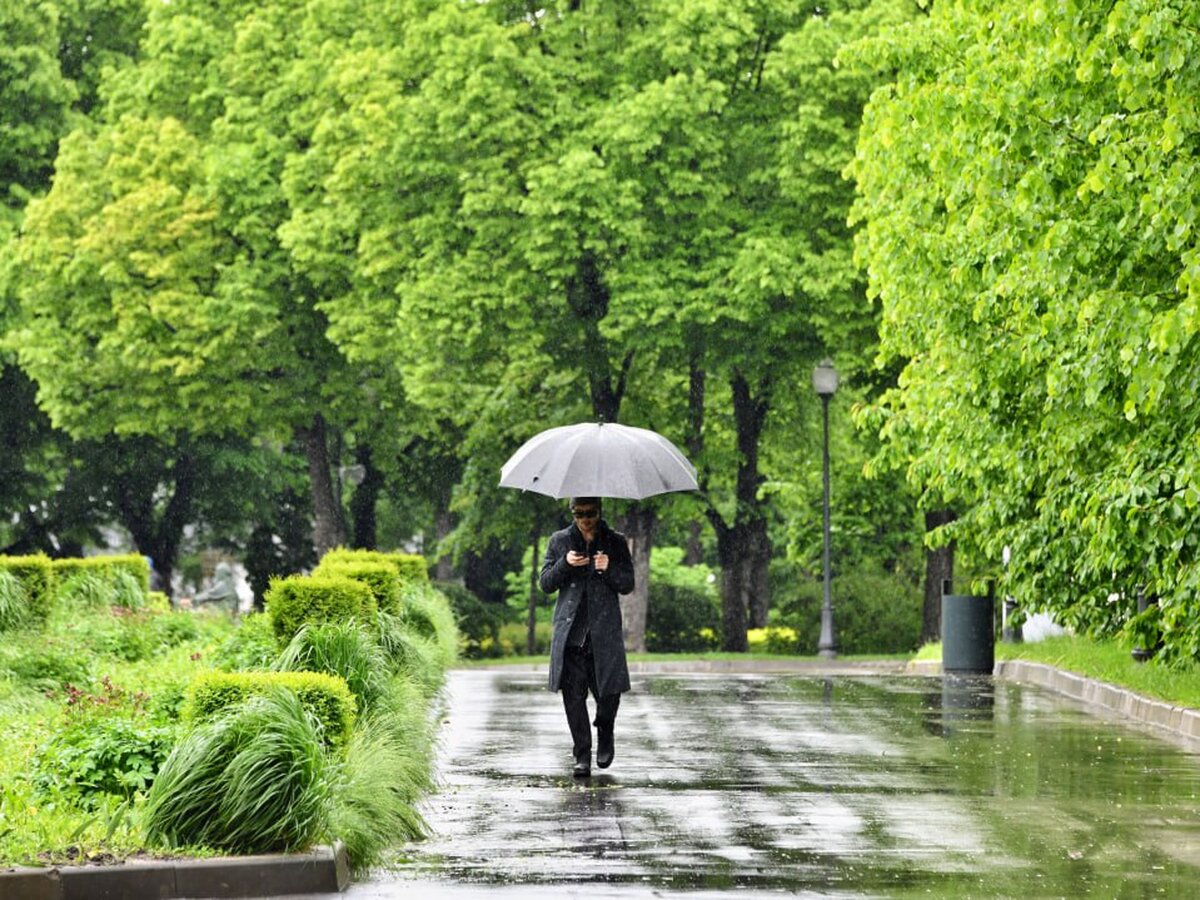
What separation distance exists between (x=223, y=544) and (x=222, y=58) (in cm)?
1463

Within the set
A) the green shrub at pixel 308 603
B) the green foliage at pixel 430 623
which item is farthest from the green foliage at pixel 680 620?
the green shrub at pixel 308 603

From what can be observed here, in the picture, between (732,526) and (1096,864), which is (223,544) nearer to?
(732,526)

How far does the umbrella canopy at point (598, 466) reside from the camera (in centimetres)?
1383

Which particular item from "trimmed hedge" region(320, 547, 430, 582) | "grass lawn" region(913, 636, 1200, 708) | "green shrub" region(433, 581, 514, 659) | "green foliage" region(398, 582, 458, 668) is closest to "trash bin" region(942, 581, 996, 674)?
"grass lawn" region(913, 636, 1200, 708)

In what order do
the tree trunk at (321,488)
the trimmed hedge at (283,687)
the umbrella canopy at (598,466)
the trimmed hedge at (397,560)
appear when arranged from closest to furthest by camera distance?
the trimmed hedge at (283,687) → the umbrella canopy at (598,466) → the trimmed hedge at (397,560) → the tree trunk at (321,488)

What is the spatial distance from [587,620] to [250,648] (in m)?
4.17

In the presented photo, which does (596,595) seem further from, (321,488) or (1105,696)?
(321,488)

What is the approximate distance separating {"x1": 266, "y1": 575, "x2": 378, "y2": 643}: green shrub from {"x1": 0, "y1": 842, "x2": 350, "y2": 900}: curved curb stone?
6.13 meters

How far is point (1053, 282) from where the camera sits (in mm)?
17984

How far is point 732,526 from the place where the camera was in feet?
138

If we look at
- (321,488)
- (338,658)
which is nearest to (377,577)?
(338,658)

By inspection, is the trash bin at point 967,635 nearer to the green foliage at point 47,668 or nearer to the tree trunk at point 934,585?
the green foliage at point 47,668

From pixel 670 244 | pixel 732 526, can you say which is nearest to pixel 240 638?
pixel 670 244

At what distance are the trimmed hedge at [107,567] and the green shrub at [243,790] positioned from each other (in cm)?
1738
